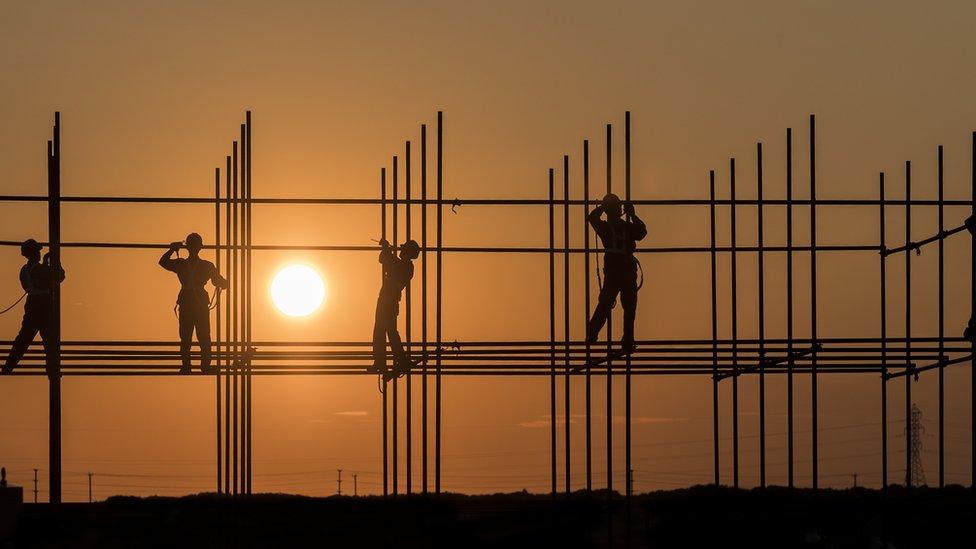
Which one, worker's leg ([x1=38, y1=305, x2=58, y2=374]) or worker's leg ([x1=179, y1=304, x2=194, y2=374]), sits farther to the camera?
worker's leg ([x1=179, y1=304, x2=194, y2=374])

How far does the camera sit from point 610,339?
2469 centimetres

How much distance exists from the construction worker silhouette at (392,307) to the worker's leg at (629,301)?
2706mm

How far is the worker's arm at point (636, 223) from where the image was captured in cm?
2470

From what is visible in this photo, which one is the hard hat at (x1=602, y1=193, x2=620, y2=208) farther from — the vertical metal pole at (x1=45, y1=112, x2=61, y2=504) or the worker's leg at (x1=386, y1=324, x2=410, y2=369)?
the vertical metal pole at (x1=45, y1=112, x2=61, y2=504)

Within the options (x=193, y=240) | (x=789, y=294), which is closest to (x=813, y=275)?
(x=789, y=294)

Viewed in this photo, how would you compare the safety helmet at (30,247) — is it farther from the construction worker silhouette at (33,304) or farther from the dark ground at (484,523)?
the dark ground at (484,523)

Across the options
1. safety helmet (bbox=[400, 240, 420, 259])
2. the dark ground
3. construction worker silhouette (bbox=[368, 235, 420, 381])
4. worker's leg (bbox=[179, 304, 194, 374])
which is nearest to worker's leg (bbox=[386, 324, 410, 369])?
construction worker silhouette (bbox=[368, 235, 420, 381])

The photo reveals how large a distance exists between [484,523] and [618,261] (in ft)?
13.4

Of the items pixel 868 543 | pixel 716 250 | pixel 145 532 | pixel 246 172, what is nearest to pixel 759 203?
pixel 716 250

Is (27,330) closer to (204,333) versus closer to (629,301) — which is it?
(204,333)

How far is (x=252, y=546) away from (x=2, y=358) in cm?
411

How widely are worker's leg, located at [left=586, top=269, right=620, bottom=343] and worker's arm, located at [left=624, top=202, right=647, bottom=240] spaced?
0.58 metres

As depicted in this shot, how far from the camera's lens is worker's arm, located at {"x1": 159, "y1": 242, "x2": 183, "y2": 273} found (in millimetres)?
25078

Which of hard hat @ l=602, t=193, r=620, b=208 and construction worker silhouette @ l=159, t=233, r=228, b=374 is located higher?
hard hat @ l=602, t=193, r=620, b=208
